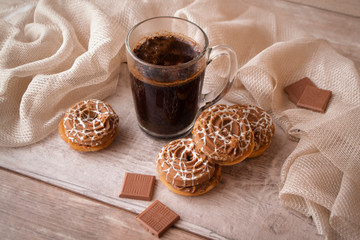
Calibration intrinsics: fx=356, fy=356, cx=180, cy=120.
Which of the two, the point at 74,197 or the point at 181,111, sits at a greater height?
the point at 181,111

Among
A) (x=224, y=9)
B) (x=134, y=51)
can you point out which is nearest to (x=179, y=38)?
(x=134, y=51)

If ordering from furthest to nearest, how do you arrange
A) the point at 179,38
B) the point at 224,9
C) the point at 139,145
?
1. the point at 224,9
2. the point at 139,145
3. the point at 179,38

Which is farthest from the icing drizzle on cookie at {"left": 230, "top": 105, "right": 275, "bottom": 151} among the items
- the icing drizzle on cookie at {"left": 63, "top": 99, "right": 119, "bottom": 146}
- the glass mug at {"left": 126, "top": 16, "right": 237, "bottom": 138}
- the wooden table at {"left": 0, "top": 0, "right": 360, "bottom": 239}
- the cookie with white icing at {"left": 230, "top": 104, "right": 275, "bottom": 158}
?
the icing drizzle on cookie at {"left": 63, "top": 99, "right": 119, "bottom": 146}

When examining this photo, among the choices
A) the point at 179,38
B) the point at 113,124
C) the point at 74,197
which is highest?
the point at 179,38

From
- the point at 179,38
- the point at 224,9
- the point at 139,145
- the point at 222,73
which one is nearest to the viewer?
the point at 179,38

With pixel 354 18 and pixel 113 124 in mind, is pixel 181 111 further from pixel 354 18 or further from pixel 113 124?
pixel 354 18

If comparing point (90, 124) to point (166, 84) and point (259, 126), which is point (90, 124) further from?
point (259, 126)

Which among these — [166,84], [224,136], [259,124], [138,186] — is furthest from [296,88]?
[138,186]

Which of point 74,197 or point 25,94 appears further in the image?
point 25,94
